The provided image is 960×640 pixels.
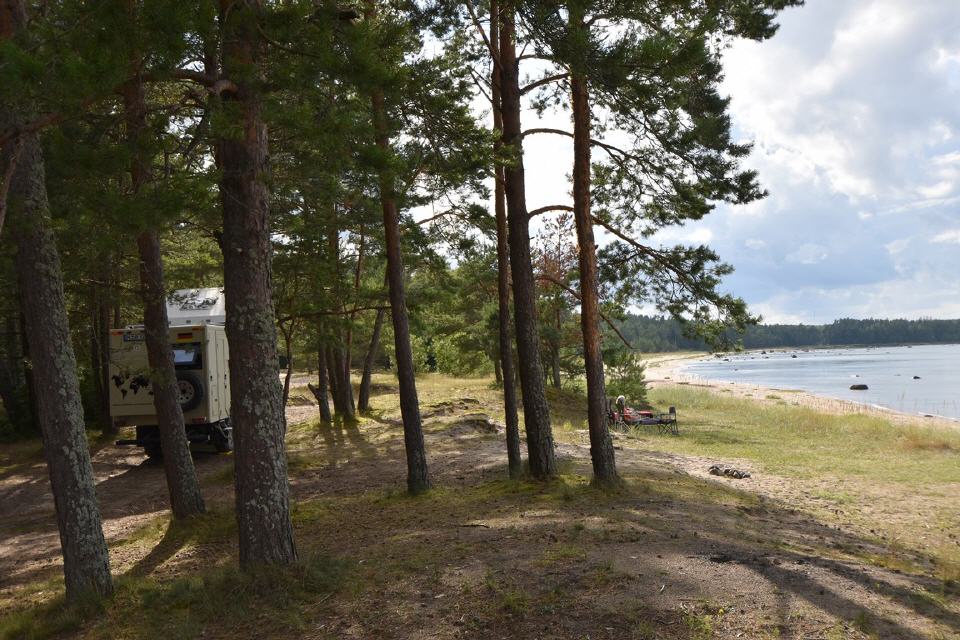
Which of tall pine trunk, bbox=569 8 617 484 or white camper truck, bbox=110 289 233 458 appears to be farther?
white camper truck, bbox=110 289 233 458

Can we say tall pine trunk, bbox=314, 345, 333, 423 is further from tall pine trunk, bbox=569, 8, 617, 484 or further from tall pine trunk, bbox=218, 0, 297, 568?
tall pine trunk, bbox=218, 0, 297, 568

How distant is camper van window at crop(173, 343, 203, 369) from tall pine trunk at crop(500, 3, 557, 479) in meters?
7.38

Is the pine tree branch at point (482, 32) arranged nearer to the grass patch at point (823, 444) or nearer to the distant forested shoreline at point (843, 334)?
the grass patch at point (823, 444)

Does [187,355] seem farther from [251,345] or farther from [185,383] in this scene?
[251,345]

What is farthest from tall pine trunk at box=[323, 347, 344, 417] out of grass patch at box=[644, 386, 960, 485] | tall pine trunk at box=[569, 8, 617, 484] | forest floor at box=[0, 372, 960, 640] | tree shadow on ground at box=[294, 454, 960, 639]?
tall pine trunk at box=[569, 8, 617, 484]

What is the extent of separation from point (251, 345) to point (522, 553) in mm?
3067

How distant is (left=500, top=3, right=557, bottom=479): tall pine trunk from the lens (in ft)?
31.7

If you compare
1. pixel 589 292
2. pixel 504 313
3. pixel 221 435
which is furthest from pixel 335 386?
pixel 589 292

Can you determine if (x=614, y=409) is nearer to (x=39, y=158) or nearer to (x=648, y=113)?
(x=648, y=113)

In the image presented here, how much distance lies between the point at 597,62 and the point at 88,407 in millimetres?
18622

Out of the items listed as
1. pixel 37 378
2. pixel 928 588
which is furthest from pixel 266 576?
pixel 928 588

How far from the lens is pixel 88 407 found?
19828 mm

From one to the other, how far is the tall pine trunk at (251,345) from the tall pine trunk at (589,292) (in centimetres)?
499

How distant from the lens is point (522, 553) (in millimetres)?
6176
